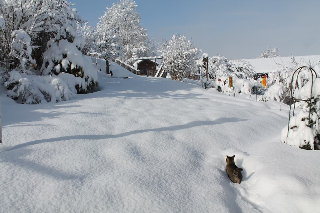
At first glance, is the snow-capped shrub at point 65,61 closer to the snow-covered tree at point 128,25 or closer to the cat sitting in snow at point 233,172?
the cat sitting in snow at point 233,172

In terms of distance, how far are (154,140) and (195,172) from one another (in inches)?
36.8

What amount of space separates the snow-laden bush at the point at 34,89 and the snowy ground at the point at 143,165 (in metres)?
0.69

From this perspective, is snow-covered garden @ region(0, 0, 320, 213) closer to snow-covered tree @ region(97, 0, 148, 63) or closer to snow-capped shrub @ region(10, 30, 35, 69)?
snow-capped shrub @ region(10, 30, 35, 69)

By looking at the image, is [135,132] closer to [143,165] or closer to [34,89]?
[143,165]

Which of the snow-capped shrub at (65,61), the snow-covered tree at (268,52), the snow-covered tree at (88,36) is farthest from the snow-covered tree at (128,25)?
the snow-covered tree at (268,52)

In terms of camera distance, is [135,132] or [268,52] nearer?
[135,132]

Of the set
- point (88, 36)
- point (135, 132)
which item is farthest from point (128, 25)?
point (135, 132)

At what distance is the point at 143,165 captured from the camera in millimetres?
2691

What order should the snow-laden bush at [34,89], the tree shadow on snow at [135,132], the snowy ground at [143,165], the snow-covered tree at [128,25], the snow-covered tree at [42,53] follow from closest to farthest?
the snowy ground at [143,165] < the tree shadow on snow at [135,132] < the snow-laden bush at [34,89] < the snow-covered tree at [42,53] < the snow-covered tree at [128,25]

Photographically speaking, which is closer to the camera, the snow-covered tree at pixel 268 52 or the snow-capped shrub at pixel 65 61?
the snow-capped shrub at pixel 65 61

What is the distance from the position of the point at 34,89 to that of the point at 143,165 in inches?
161

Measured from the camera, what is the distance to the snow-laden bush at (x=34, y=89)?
17.0 ft

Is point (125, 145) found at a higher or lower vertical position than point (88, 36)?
lower

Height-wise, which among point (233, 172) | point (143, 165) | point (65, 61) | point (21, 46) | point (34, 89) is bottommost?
point (233, 172)
